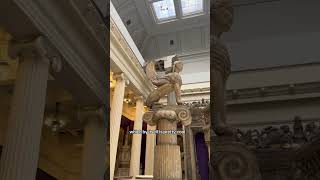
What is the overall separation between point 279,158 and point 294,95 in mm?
76

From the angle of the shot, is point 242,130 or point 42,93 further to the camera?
point 42,93

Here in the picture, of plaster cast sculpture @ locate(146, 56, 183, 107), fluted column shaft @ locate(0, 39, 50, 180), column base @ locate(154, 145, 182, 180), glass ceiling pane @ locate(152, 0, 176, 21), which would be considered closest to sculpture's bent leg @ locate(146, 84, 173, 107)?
plaster cast sculpture @ locate(146, 56, 183, 107)

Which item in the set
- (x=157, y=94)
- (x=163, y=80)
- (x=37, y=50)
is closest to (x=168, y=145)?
(x=157, y=94)

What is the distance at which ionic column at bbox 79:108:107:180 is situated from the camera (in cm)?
52

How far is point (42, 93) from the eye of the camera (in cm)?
254

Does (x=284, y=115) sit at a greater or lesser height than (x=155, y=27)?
lesser

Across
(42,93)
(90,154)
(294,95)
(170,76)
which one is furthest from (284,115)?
(42,93)

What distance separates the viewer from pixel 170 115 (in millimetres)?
1377

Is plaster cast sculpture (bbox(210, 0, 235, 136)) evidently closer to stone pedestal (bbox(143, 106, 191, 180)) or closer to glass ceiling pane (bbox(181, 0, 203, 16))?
glass ceiling pane (bbox(181, 0, 203, 16))

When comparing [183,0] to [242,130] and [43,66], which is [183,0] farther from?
[43,66]

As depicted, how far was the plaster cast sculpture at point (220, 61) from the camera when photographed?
39 centimetres

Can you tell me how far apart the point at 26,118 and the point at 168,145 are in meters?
1.42

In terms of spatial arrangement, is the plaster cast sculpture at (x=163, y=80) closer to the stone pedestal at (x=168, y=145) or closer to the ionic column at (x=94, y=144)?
the stone pedestal at (x=168, y=145)

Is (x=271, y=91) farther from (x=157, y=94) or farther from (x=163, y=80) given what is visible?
(x=157, y=94)
